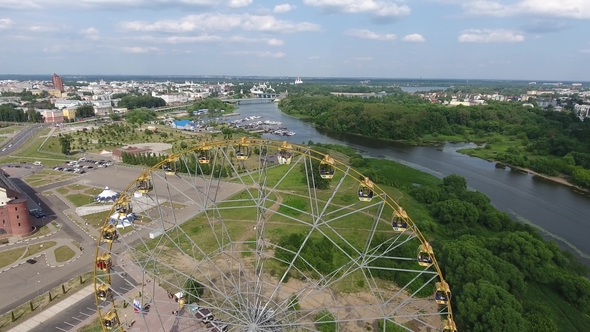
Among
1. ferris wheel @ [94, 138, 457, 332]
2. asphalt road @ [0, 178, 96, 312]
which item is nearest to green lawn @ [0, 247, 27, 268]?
asphalt road @ [0, 178, 96, 312]

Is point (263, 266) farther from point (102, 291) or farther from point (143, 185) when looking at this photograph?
point (102, 291)

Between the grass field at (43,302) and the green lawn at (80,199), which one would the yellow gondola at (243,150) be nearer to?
the grass field at (43,302)

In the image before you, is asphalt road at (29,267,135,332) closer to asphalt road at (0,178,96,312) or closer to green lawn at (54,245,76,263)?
Result: asphalt road at (0,178,96,312)

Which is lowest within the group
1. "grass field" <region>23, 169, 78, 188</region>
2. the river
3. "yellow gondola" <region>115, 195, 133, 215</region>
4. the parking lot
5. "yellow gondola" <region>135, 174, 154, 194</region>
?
the river

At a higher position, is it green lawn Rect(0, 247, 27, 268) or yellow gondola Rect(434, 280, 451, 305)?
yellow gondola Rect(434, 280, 451, 305)

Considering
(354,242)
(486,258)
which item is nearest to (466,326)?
(486,258)

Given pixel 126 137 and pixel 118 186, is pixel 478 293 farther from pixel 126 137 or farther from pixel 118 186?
pixel 126 137
